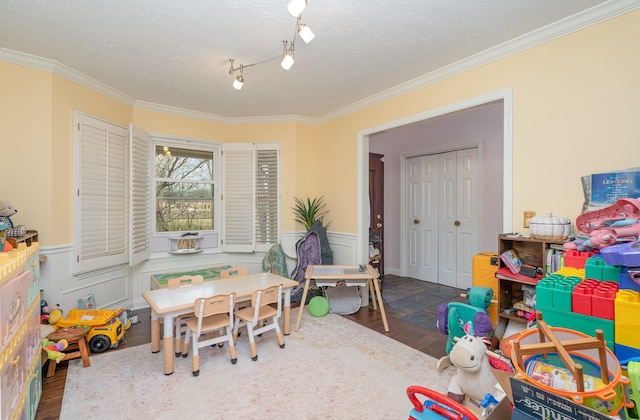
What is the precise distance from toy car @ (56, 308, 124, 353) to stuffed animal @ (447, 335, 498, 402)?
9.67 ft

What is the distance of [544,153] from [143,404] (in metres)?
3.54

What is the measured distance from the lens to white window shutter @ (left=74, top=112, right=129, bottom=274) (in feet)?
10.4

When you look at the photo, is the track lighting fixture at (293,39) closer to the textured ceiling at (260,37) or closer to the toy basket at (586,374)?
the textured ceiling at (260,37)

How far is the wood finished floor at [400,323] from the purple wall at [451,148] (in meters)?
1.03

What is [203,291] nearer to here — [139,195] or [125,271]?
[125,271]

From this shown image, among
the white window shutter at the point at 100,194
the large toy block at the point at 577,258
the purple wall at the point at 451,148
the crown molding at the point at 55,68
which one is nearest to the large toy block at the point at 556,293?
the large toy block at the point at 577,258

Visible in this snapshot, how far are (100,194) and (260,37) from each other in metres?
2.58

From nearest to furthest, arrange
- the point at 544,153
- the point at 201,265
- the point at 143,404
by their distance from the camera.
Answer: the point at 143,404 → the point at 544,153 → the point at 201,265

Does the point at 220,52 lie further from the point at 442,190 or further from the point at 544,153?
the point at 442,190

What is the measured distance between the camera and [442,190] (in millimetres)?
5059

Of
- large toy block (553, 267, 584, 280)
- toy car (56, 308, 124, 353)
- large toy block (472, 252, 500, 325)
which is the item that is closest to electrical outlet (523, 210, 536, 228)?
large toy block (472, 252, 500, 325)

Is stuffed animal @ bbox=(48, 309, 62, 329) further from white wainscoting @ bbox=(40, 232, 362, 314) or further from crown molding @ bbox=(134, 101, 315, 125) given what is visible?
crown molding @ bbox=(134, 101, 315, 125)

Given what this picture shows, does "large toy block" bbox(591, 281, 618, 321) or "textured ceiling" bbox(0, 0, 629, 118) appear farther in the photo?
"textured ceiling" bbox(0, 0, 629, 118)

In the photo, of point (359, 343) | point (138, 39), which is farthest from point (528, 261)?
point (138, 39)
